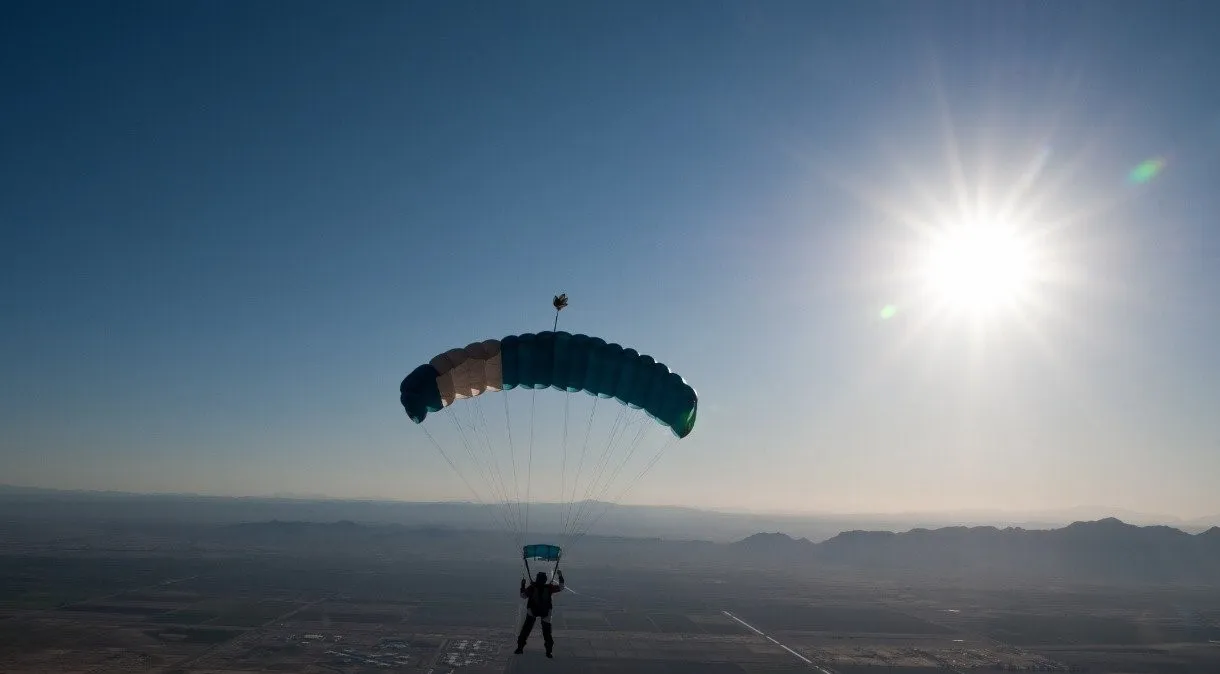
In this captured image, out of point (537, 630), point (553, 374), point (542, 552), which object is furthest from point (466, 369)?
point (537, 630)

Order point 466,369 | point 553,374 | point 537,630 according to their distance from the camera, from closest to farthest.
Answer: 1. point 466,369
2. point 553,374
3. point 537,630

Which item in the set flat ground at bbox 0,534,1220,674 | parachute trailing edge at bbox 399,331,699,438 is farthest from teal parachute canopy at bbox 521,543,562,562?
flat ground at bbox 0,534,1220,674

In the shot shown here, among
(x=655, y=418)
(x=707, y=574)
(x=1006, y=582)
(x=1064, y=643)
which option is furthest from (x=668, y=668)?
(x=1006, y=582)

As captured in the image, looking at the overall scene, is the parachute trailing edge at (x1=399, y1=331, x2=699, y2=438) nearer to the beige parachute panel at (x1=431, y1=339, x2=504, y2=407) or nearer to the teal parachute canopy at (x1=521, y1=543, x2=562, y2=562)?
the beige parachute panel at (x1=431, y1=339, x2=504, y2=407)

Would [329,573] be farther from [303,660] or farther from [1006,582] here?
[1006,582]

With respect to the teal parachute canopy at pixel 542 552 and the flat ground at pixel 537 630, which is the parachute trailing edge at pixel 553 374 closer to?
the teal parachute canopy at pixel 542 552

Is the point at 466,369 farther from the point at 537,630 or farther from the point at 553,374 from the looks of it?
the point at 537,630

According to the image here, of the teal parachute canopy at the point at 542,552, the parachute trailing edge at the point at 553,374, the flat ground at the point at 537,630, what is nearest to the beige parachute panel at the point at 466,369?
the parachute trailing edge at the point at 553,374

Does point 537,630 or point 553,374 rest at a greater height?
point 553,374
